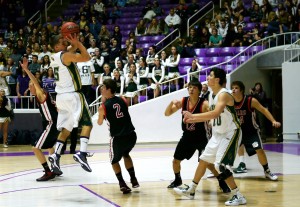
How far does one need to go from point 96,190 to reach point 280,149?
751 centimetres

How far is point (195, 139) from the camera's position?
31.6 feet

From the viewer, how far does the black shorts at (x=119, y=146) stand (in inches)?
369

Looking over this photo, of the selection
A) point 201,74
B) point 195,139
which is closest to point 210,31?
point 201,74

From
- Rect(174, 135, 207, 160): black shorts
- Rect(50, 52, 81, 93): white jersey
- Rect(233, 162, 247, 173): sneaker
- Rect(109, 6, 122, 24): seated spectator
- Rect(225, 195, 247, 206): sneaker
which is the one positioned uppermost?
Rect(109, 6, 122, 24): seated spectator

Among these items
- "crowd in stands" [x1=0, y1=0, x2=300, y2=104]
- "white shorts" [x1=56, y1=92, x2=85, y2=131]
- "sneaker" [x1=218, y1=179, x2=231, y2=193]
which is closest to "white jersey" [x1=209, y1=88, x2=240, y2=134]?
"sneaker" [x1=218, y1=179, x2=231, y2=193]

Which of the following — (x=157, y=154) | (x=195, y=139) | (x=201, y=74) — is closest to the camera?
(x=195, y=139)

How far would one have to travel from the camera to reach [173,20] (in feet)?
76.0

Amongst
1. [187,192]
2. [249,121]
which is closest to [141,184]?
[187,192]

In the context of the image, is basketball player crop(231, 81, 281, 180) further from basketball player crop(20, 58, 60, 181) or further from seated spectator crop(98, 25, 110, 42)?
seated spectator crop(98, 25, 110, 42)

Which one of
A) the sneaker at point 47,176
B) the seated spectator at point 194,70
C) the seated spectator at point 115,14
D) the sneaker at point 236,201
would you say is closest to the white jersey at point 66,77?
the sneaker at point 47,176

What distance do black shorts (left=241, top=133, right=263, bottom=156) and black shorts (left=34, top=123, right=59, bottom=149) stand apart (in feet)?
10.3

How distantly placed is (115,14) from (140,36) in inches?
82.5

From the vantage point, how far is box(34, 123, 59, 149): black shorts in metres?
11.1

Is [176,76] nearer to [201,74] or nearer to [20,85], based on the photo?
[201,74]
